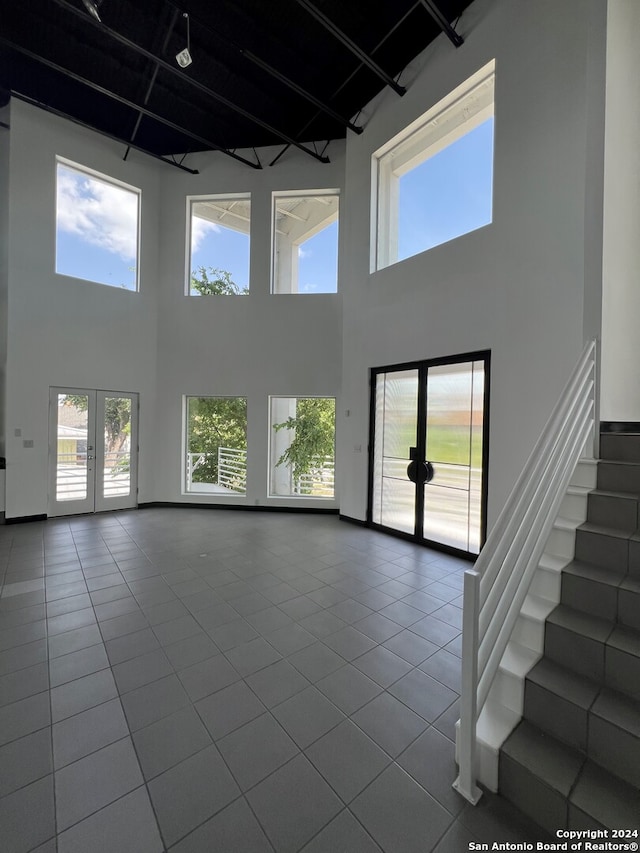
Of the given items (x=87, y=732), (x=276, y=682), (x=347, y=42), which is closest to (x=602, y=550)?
(x=276, y=682)

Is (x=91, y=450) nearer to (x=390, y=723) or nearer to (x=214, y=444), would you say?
(x=214, y=444)

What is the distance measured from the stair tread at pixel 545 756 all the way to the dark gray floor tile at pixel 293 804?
724 millimetres

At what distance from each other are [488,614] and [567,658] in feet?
1.39

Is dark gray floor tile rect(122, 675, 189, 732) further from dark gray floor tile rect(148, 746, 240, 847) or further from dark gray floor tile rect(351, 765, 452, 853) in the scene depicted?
dark gray floor tile rect(351, 765, 452, 853)

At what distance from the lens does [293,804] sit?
1.42 meters

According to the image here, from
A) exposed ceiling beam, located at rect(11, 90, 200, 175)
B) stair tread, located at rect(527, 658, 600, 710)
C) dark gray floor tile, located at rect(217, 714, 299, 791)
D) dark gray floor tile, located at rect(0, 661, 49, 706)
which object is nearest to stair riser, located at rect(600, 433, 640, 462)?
stair tread, located at rect(527, 658, 600, 710)

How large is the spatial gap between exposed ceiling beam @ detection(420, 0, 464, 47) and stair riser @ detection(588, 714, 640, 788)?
5.56 metres

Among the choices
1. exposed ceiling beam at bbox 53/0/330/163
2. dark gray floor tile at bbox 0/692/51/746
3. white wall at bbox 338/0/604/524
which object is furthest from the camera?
exposed ceiling beam at bbox 53/0/330/163

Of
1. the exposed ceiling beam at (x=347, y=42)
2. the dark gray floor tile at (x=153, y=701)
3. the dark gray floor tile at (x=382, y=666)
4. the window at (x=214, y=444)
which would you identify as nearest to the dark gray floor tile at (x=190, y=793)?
the dark gray floor tile at (x=153, y=701)

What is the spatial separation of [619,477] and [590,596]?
0.73 metres

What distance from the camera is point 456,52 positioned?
4016 mm

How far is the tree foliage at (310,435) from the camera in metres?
6.34

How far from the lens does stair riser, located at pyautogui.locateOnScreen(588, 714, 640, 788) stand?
1.23 metres

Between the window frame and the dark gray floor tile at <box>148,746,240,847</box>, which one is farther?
the window frame
